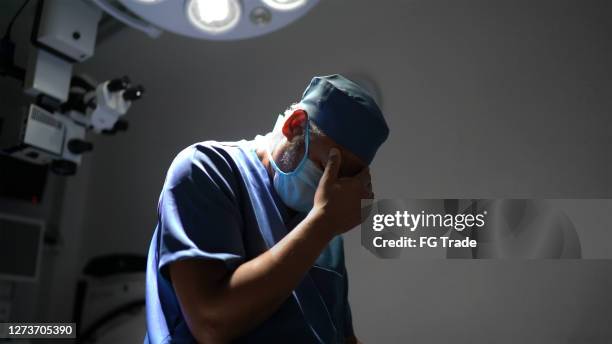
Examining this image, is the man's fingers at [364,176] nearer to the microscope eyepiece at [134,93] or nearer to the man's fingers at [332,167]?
the man's fingers at [332,167]

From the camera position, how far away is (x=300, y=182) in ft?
3.74

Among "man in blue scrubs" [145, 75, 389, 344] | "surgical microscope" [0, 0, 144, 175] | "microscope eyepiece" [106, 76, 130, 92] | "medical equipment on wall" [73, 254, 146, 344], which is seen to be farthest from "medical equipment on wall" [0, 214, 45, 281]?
"man in blue scrubs" [145, 75, 389, 344]

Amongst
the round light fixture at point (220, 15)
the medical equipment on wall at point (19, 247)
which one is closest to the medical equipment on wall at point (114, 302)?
the medical equipment on wall at point (19, 247)

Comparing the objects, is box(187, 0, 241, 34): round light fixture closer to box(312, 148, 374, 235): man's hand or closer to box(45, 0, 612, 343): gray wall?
box(312, 148, 374, 235): man's hand

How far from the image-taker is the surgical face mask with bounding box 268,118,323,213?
3.70 feet

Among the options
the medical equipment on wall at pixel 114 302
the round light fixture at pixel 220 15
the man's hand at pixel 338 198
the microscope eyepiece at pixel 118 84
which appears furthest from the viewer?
the medical equipment on wall at pixel 114 302

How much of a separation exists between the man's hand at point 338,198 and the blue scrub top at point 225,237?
150mm

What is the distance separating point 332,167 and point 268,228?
0.18 metres

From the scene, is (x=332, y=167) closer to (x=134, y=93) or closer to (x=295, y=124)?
(x=295, y=124)

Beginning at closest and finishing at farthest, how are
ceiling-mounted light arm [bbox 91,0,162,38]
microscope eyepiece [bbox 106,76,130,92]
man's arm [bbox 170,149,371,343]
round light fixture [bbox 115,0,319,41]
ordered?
man's arm [bbox 170,149,371,343] → round light fixture [bbox 115,0,319,41] → ceiling-mounted light arm [bbox 91,0,162,38] → microscope eyepiece [bbox 106,76,130,92]

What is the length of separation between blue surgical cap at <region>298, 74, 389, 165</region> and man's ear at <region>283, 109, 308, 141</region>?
0.02 m

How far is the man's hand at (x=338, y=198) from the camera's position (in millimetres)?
954

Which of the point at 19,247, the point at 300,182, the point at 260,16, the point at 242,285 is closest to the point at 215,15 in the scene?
the point at 260,16

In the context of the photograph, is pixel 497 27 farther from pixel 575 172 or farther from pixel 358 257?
pixel 358 257
